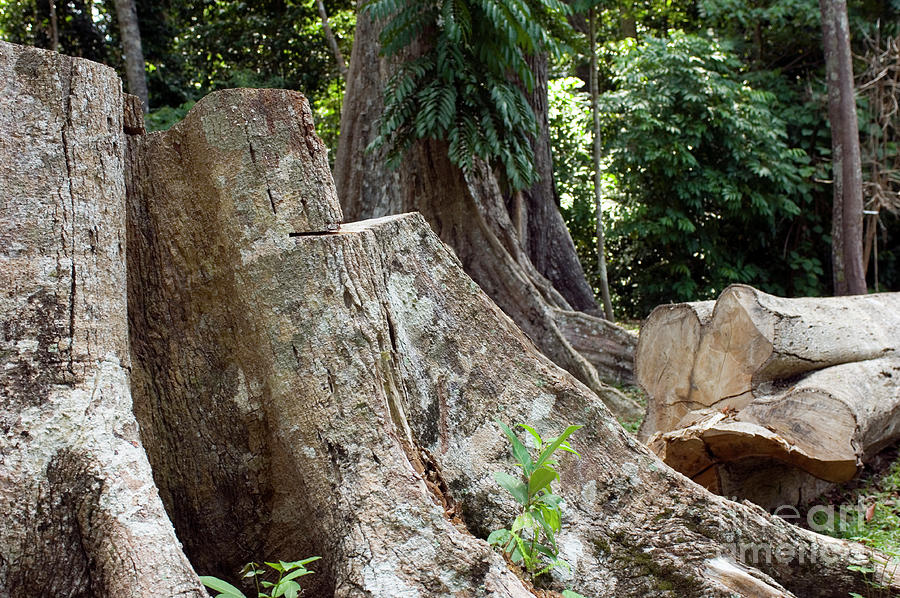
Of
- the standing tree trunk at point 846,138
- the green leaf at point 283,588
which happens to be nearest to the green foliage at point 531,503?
the green leaf at point 283,588

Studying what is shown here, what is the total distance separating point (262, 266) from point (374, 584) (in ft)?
2.96

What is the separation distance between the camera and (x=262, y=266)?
2131 millimetres

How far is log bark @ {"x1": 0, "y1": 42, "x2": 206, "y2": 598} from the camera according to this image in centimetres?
167

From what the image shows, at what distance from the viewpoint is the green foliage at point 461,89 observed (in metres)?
5.46

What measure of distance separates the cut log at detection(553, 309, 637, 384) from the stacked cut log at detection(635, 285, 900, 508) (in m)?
1.59

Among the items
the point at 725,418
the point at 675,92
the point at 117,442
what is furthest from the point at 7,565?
the point at 675,92

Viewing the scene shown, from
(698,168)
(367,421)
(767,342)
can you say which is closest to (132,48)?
(698,168)

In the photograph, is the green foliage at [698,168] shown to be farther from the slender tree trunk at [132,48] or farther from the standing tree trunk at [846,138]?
the slender tree trunk at [132,48]

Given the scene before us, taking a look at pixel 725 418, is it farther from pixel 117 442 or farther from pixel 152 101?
pixel 152 101

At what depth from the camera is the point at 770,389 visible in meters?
4.20

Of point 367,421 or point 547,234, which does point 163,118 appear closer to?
point 547,234

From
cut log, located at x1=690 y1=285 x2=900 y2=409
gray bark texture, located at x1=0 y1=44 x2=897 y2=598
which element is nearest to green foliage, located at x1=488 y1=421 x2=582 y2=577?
gray bark texture, located at x1=0 y1=44 x2=897 y2=598

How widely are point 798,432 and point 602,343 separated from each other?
2.87 m

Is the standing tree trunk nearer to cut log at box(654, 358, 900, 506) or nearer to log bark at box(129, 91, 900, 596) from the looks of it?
cut log at box(654, 358, 900, 506)
